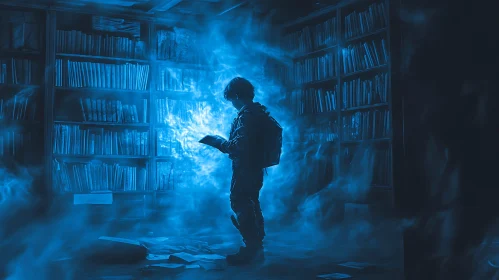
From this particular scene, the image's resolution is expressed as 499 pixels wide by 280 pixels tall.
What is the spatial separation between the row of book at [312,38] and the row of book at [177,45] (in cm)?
118

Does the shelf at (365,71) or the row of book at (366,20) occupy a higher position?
the row of book at (366,20)

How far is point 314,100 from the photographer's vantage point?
6660mm

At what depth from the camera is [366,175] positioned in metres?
5.78

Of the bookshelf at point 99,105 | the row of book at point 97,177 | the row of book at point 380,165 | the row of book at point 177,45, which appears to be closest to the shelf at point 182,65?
the row of book at point 177,45

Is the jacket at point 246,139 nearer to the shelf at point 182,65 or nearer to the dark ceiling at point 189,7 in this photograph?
the dark ceiling at point 189,7

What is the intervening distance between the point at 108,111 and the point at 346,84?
8.81 feet

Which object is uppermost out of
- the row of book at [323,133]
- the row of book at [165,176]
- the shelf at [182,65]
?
the shelf at [182,65]

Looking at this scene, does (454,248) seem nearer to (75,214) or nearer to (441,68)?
(441,68)

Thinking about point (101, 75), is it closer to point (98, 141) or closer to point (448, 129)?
point (98, 141)

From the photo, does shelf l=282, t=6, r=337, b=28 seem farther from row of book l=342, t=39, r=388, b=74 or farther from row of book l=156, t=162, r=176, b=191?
row of book l=156, t=162, r=176, b=191

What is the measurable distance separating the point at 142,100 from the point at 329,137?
2.25m

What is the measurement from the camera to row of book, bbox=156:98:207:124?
6.84 metres

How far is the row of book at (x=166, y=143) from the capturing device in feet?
22.4

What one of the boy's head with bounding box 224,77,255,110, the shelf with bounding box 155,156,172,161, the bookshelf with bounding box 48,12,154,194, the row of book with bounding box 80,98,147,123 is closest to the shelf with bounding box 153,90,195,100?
the bookshelf with bounding box 48,12,154,194
